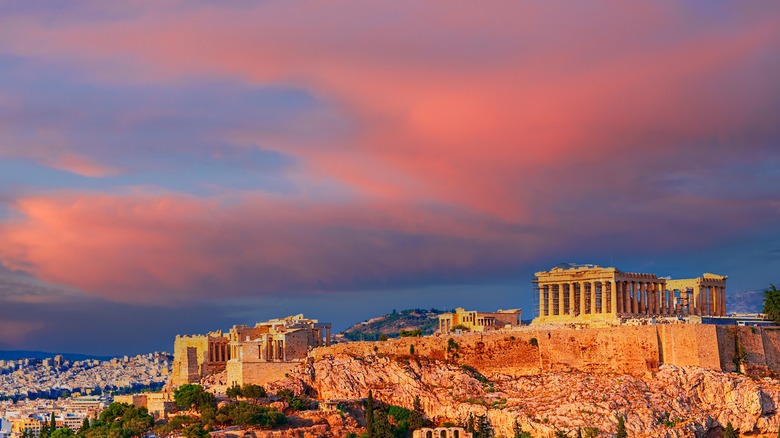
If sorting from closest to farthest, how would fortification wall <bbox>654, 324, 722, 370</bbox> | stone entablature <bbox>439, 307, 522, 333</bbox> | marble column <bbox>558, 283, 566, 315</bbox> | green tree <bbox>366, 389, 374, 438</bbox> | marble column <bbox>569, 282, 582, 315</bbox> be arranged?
green tree <bbox>366, 389, 374, 438</bbox> → fortification wall <bbox>654, 324, 722, 370</bbox> → marble column <bbox>569, 282, 582, 315</bbox> → marble column <bbox>558, 283, 566, 315</bbox> → stone entablature <bbox>439, 307, 522, 333</bbox>

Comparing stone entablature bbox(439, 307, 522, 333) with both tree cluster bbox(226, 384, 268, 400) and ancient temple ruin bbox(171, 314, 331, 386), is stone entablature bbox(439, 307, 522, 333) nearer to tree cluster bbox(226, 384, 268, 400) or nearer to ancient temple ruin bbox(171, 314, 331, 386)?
ancient temple ruin bbox(171, 314, 331, 386)

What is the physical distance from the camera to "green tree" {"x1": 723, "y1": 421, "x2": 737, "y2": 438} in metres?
85.3

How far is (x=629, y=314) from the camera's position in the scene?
10325cm

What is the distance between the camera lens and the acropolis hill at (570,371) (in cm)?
8769

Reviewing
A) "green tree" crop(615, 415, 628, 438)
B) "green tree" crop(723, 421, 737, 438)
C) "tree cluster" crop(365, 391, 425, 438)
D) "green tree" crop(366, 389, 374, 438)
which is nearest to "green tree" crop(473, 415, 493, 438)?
"tree cluster" crop(365, 391, 425, 438)

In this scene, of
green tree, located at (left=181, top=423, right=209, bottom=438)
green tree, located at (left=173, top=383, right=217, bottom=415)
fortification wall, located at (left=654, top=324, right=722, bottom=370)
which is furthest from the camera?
fortification wall, located at (left=654, top=324, right=722, bottom=370)

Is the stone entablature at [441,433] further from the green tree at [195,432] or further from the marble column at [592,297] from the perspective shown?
the marble column at [592,297]

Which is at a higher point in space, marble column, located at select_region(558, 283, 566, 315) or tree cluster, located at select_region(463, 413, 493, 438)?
marble column, located at select_region(558, 283, 566, 315)

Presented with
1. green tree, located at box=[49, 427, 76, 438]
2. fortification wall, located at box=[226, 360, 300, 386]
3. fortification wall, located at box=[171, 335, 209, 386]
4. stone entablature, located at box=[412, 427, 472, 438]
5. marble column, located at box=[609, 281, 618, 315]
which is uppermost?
marble column, located at box=[609, 281, 618, 315]

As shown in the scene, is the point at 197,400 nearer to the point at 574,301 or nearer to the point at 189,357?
the point at 189,357

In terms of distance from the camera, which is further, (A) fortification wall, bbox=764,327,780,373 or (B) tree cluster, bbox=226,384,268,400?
(A) fortification wall, bbox=764,327,780,373

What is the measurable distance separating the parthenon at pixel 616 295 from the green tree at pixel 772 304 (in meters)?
6.69

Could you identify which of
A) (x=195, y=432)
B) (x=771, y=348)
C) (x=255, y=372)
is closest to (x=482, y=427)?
(x=255, y=372)

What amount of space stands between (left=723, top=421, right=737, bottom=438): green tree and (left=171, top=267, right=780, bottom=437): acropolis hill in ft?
2.78
